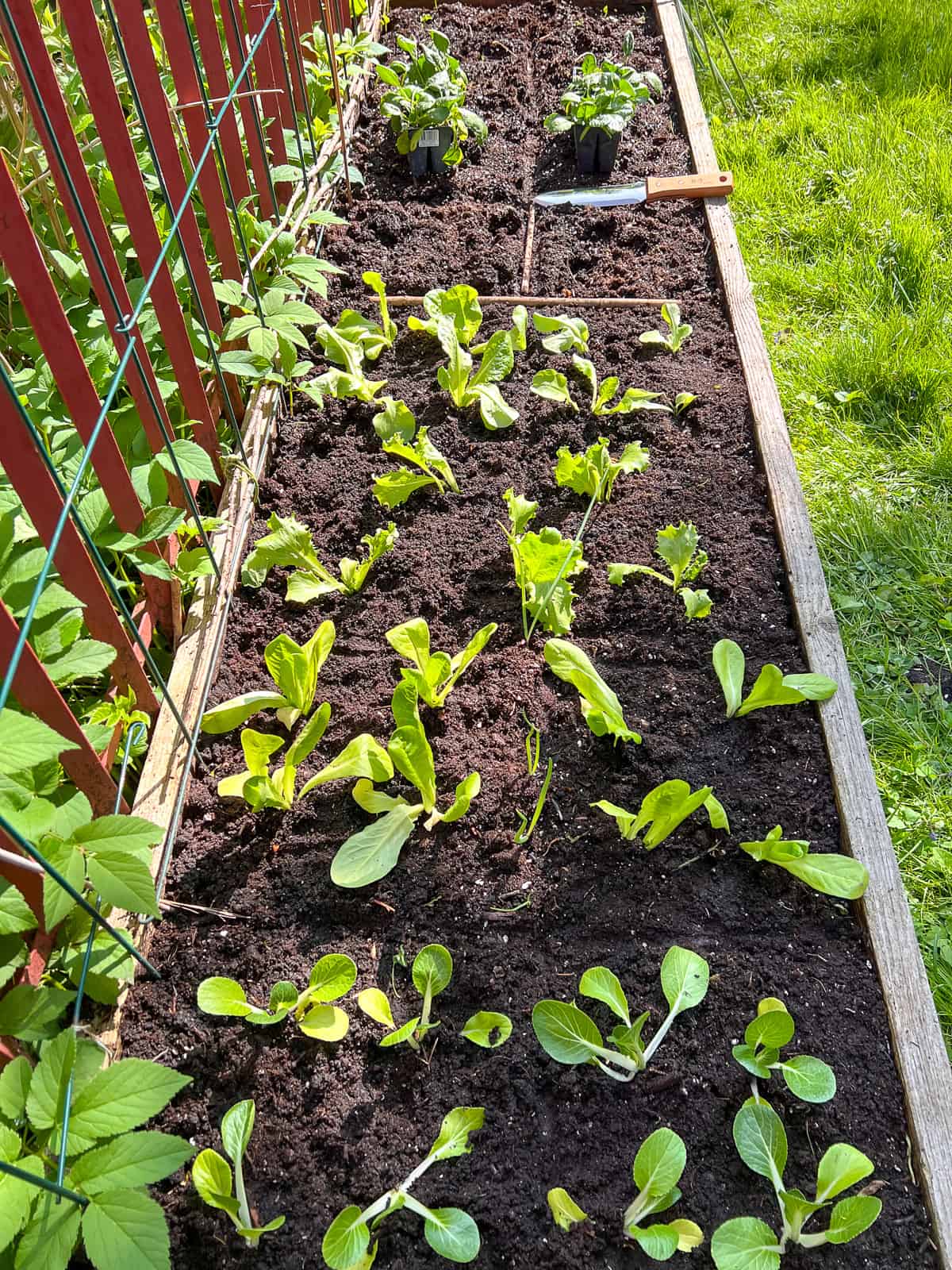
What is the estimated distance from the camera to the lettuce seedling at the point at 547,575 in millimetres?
1892

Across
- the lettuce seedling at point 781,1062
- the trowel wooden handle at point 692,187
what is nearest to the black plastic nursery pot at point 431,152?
the trowel wooden handle at point 692,187

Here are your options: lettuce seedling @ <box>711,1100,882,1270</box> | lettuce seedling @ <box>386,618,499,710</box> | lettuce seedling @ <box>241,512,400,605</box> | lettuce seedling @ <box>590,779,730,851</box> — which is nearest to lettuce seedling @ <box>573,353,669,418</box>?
lettuce seedling @ <box>241,512,400,605</box>

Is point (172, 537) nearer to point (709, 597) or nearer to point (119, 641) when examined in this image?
point (119, 641)

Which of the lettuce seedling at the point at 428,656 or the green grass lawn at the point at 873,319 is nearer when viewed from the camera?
the lettuce seedling at the point at 428,656

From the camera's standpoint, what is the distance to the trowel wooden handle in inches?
122

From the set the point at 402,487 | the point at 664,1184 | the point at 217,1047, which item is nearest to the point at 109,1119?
the point at 217,1047

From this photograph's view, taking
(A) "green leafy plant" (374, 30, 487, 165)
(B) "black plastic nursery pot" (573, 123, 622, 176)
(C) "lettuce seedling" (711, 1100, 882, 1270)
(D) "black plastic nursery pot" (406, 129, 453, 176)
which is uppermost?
(A) "green leafy plant" (374, 30, 487, 165)

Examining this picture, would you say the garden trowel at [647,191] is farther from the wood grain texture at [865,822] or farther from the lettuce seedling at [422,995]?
the lettuce seedling at [422,995]

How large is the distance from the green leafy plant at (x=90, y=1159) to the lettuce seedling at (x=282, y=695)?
0.71 metres

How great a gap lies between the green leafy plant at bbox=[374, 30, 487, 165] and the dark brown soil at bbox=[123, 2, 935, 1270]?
126 centimetres

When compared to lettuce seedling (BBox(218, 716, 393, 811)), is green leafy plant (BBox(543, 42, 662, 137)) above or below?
above

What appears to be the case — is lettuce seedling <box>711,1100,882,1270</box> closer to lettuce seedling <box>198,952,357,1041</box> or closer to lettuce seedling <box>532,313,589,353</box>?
lettuce seedling <box>198,952,357,1041</box>

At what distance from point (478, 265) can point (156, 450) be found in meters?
1.43

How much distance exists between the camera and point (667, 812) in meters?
1.59
